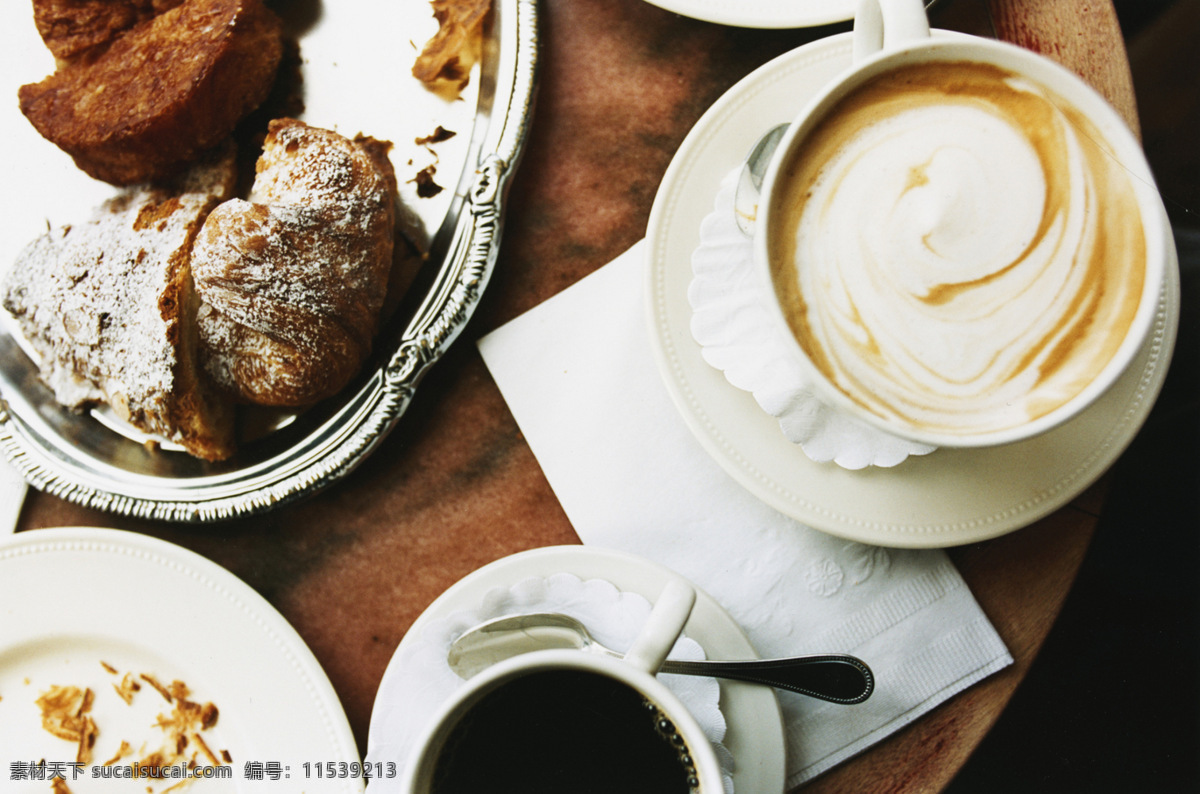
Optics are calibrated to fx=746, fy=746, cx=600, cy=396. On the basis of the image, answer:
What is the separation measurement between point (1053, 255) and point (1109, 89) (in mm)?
380

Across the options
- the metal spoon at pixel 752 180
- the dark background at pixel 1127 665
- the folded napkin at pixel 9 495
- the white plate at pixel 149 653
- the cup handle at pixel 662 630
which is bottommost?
the dark background at pixel 1127 665

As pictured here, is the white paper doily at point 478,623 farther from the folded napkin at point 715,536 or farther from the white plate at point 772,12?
the white plate at point 772,12

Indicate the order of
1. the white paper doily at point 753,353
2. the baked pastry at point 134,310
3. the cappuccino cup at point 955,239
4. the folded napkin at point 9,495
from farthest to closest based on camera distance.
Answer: the folded napkin at point 9,495 → the baked pastry at point 134,310 → the white paper doily at point 753,353 → the cappuccino cup at point 955,239

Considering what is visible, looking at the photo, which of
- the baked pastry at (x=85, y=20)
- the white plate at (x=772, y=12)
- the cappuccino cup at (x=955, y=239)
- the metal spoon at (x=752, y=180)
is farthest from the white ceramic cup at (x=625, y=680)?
the baked pastry at (x=85, y=20)

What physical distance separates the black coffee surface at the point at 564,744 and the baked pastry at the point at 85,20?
2.78 feet

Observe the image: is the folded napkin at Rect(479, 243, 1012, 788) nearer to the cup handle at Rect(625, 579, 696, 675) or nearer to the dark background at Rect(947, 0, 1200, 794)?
the cup handle at Rect(625, 579, 696, 675)

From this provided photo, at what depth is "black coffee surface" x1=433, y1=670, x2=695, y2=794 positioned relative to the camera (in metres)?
0.66

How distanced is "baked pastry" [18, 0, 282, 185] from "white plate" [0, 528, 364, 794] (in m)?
0.42

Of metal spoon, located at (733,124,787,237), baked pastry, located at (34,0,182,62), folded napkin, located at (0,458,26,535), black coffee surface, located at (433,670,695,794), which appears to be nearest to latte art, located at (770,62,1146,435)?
metal spoon, located at (733,124,787,237)

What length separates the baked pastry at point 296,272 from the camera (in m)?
0.75

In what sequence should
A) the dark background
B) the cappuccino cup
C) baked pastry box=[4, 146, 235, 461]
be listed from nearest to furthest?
the cappuccino cup
baked pastry box=[4, 146, 235, 461]
the dark background

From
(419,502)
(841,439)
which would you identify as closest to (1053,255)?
(841,439)

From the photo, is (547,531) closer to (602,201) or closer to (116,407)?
(602,201)

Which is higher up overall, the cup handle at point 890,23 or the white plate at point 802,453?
the cup handle at point 890,23
